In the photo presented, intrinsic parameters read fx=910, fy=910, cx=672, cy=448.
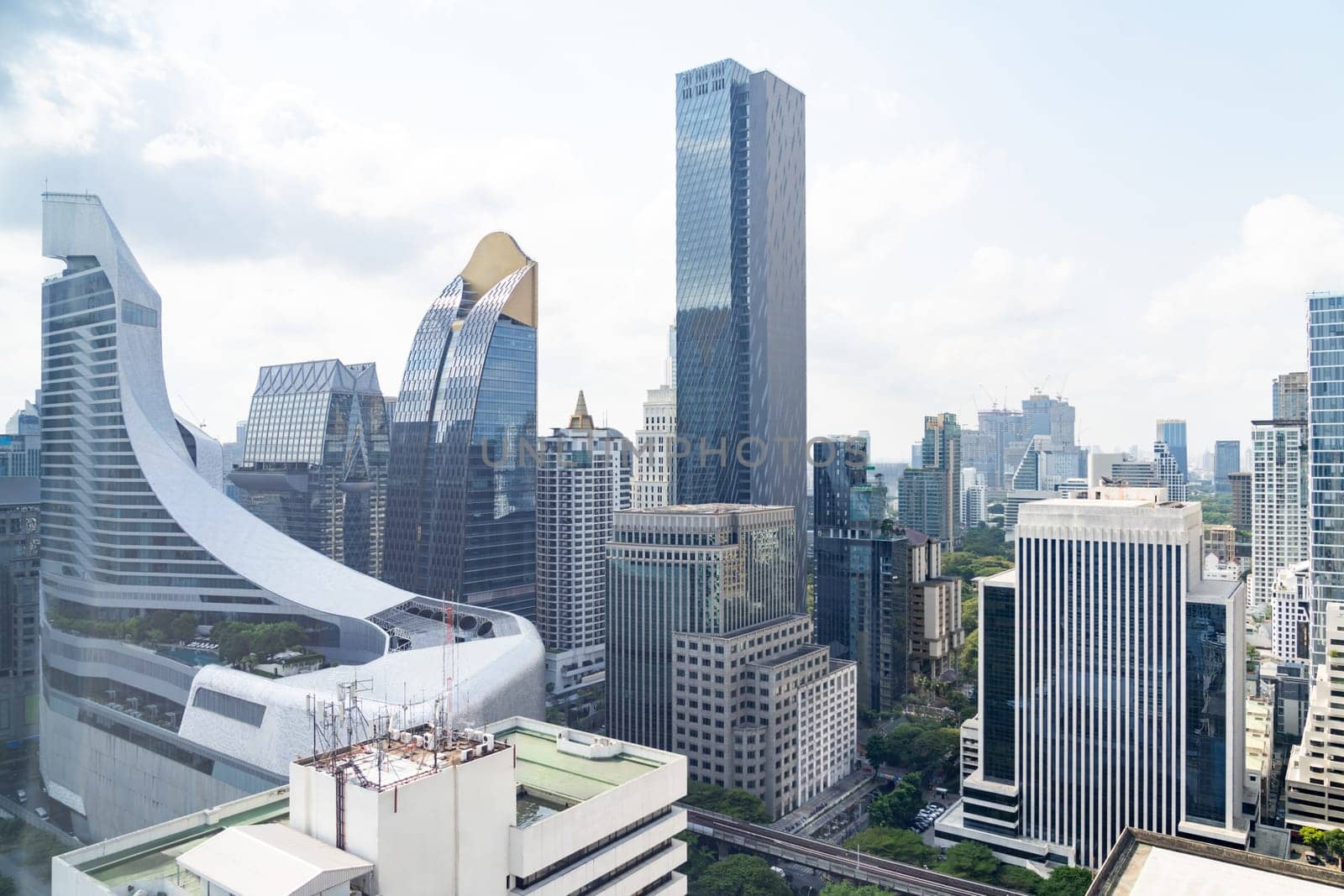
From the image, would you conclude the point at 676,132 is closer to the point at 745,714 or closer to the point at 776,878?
the point at 745,714

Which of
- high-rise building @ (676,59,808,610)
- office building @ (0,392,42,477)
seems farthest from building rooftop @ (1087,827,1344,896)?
high-rise building @ (676,59,808,610)

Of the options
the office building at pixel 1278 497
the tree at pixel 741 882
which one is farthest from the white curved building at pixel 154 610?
the office building at pixel 1278 497

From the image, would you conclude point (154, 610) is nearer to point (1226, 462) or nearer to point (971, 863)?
point (971, 863)

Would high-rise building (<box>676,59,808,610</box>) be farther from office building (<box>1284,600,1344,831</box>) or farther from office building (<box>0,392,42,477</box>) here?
office building (<box>0,392,42,477</box>)

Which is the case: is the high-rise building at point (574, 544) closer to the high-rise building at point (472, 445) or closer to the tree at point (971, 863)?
the high-rise building at point (472, 445)

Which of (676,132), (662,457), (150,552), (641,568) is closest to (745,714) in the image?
(641,568)

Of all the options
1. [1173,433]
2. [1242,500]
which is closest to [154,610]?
[1242,500]
